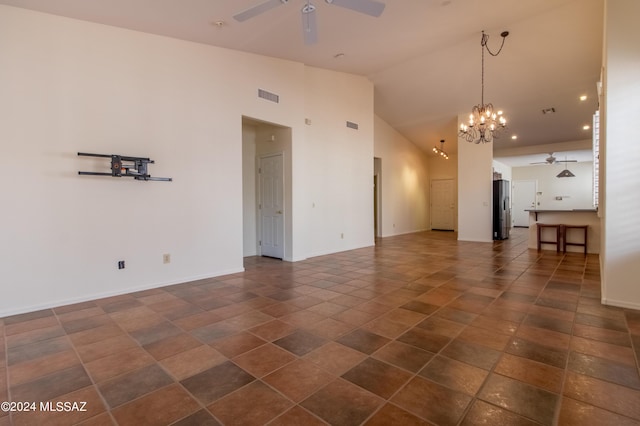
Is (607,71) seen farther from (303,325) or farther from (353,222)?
(353,222)

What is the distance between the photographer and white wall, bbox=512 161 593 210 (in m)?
12.8

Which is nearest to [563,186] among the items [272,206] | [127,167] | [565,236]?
[565,236]

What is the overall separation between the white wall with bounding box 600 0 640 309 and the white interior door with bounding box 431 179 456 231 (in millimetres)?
9588

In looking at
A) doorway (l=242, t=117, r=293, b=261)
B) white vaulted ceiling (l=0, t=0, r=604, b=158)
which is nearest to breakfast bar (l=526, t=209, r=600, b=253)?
white vaulted ceiling (l=0, t=0, r=604, b=158)

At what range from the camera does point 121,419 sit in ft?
5.45

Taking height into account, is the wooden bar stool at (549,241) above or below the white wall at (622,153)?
below

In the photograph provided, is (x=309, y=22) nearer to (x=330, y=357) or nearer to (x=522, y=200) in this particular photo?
(x=330, y=357)

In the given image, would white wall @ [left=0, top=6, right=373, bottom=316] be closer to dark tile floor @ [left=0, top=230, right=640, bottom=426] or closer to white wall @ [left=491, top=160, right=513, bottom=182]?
dark tile floor @ [left=0, top=230, right=640, bottom=426]

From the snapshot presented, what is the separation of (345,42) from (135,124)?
3.62 meters

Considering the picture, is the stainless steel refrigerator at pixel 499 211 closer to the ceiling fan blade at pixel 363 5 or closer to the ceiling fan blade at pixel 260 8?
the ceiling fan blade at pixel 363 5

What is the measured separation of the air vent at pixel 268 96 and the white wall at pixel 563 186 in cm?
1332

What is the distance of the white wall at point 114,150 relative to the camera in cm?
328

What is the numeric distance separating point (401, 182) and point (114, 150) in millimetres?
9198

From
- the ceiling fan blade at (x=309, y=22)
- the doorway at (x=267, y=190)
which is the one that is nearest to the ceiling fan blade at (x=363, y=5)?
the ceiling fan blade at (x=309, y=22)
